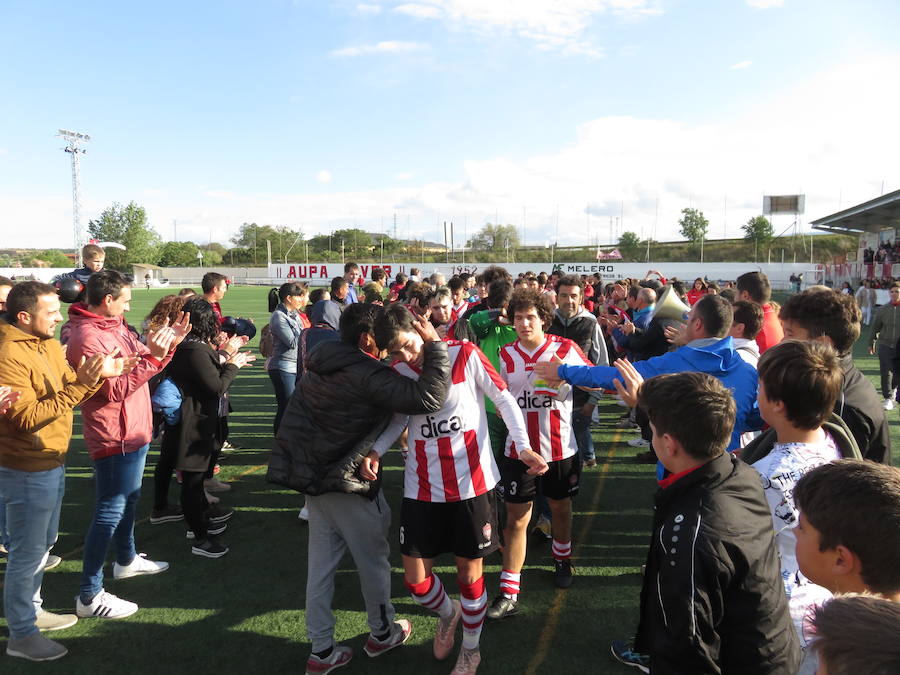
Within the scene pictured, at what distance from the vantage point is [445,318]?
5.57m

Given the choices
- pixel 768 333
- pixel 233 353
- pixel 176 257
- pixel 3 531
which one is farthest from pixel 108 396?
pixel 176 257

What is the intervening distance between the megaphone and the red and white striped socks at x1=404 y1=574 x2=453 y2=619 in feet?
12.9

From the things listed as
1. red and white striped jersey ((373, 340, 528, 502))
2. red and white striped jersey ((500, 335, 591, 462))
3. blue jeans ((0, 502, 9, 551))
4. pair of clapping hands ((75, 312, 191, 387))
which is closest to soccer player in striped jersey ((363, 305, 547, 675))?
red and white striped jersey ((373, 340, 528, 502))

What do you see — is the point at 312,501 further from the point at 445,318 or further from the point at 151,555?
the point at 445,318

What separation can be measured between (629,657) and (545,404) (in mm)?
1528

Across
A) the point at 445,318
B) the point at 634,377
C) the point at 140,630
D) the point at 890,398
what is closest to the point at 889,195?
the point at 890,398

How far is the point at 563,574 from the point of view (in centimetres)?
380

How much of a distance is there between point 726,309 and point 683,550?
5.41 ft

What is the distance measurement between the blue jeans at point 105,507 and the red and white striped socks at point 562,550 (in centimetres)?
285

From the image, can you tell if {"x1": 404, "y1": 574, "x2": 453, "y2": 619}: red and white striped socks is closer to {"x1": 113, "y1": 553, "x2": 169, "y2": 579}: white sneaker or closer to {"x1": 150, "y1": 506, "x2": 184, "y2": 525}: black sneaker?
{"x1": 113, "y1": 553, "x2": 169, "y2": 579}: white sneaker

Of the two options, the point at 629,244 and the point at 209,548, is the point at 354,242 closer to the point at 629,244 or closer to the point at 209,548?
the point at 629,244

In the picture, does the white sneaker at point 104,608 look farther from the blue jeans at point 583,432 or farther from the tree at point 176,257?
the tree at point 176,257

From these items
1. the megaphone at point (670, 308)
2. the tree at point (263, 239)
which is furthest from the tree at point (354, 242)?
the megaphone at point (670, 308)

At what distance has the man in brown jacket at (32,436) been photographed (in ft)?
9.21
